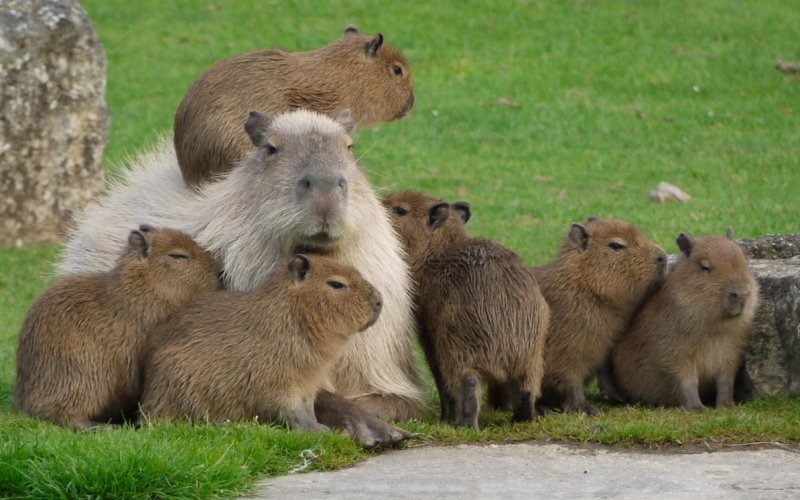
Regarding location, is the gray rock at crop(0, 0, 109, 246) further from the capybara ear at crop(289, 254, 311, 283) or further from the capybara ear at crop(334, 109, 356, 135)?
the capybara ear at crop(289, 254, 311, 283)

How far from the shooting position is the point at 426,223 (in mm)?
7289

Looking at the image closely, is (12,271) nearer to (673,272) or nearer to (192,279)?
(192,279)

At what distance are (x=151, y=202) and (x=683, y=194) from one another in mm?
7513

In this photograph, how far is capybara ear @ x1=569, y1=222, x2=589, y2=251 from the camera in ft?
24.0

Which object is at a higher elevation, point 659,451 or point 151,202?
point 151,202

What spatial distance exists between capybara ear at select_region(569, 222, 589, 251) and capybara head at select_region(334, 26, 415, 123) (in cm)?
148

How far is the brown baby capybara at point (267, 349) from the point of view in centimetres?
625

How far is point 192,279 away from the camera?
6.74 metres

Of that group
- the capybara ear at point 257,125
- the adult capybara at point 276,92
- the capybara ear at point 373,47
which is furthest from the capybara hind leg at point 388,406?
the capybara ear at point 373,47

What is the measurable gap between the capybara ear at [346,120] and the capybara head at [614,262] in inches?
50.1

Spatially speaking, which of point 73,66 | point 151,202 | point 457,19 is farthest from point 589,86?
point 151,202

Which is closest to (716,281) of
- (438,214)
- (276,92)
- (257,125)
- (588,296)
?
(588,296)

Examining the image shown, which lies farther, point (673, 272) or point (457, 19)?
point (457, 19)

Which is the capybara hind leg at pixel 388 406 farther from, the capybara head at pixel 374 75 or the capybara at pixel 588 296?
the capybara head at pixel 374 75
